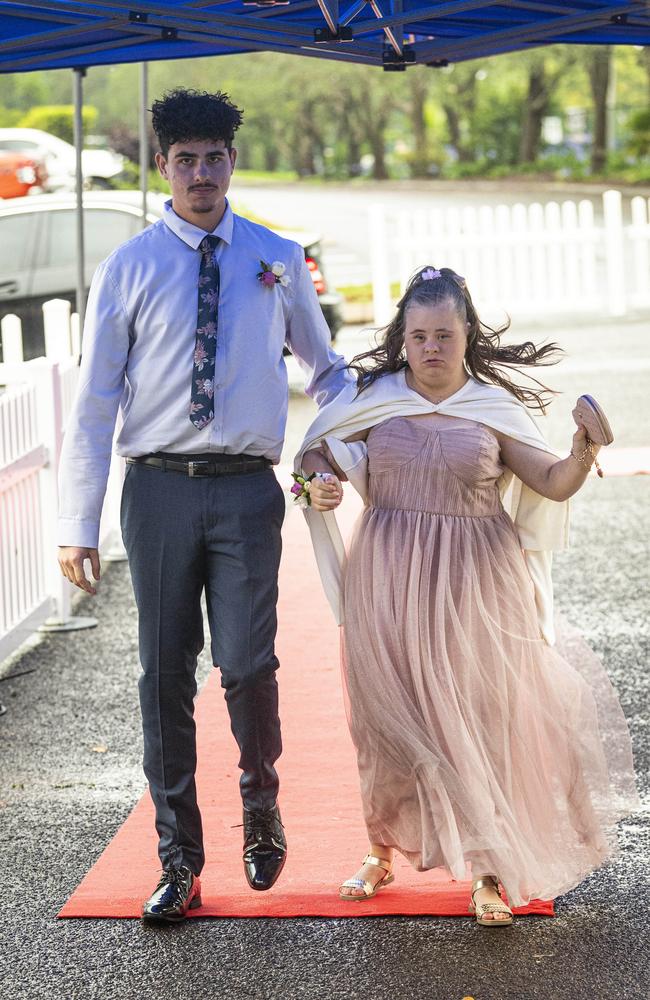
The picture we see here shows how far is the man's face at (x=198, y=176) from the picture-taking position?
3.87 metres

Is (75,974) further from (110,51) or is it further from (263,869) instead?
(110,51)

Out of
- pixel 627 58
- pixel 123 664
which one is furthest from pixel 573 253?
pixel 627 58

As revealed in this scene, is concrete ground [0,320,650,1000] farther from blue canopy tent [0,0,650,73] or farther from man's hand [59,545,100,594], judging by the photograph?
blue canopy tent [0,0,650,73]

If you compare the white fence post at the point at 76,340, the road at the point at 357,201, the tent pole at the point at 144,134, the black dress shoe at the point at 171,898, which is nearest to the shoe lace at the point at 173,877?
the black dress shoe at the point at 171,898

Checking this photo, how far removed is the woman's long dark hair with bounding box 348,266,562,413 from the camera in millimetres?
4062

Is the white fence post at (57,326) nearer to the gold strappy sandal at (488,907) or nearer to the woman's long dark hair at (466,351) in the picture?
the woman's long dark hair at (466,351)

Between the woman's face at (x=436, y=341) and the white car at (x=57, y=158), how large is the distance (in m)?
17.1

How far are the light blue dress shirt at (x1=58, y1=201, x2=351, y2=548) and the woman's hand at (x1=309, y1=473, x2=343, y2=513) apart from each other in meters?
0.15

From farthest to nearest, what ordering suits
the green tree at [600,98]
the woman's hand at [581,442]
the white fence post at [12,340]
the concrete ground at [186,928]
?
the green tree at [600,98], the white fence post at [12,340], the woman's hand at [581,442], the concrete ground at [186,928]

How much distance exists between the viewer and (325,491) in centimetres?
401

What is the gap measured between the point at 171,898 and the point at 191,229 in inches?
70.0

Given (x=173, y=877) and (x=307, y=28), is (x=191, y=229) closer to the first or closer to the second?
(x=173, y=877)

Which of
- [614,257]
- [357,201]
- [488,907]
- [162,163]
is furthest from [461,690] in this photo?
[357,201]

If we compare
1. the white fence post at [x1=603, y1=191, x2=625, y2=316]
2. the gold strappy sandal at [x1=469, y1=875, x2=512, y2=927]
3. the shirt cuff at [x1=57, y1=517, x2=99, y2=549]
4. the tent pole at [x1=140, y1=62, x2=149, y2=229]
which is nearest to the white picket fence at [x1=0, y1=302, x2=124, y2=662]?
the tent pole at [x1=140, y1=62, x2=149, y2=229]
